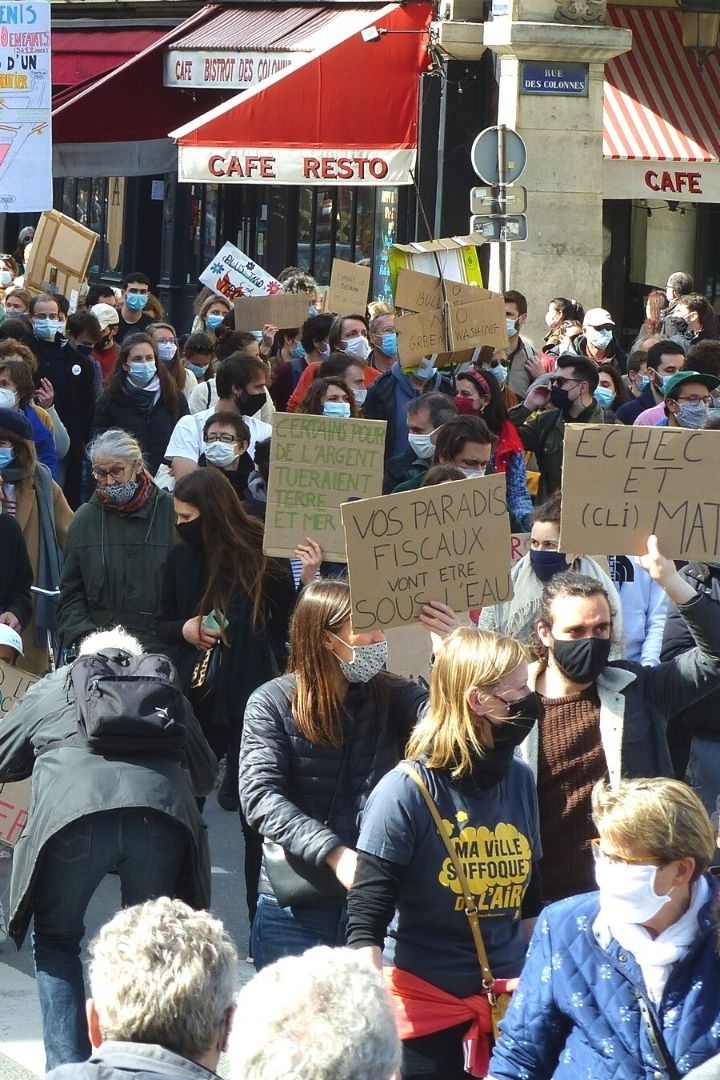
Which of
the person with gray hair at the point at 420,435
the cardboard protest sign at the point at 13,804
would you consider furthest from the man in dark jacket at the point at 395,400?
the cardboard protest sign at the point at 13,804

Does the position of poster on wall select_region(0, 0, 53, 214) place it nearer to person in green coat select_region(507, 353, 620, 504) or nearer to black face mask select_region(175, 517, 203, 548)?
person in green coat select_region(507, 353, 620, 504)

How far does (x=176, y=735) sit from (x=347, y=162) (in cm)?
1396

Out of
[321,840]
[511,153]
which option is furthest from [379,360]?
[321,840]

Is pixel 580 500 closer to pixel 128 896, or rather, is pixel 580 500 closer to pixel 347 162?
pixel 128 896

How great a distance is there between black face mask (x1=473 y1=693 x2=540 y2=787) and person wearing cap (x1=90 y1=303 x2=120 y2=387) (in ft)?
28.6

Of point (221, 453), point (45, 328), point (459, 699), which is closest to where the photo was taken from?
point (459, 699)

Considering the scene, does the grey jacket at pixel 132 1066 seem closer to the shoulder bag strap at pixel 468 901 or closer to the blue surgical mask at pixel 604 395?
the shoulder bag strap at pixel 468 901

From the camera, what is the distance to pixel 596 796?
3.56m

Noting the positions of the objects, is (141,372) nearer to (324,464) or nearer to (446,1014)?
(324,464)

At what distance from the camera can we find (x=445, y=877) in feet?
13.0

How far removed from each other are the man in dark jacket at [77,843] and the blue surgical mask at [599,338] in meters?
8.16

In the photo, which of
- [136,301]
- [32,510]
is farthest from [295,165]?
[32,510]

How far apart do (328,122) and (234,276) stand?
388 centimetres

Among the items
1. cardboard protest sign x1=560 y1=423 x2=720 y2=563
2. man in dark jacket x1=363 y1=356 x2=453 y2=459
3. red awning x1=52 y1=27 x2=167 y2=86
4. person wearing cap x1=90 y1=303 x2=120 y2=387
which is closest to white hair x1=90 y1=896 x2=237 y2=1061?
cardboard protest sign x1=560 y1=423 x2=720 y2=563
